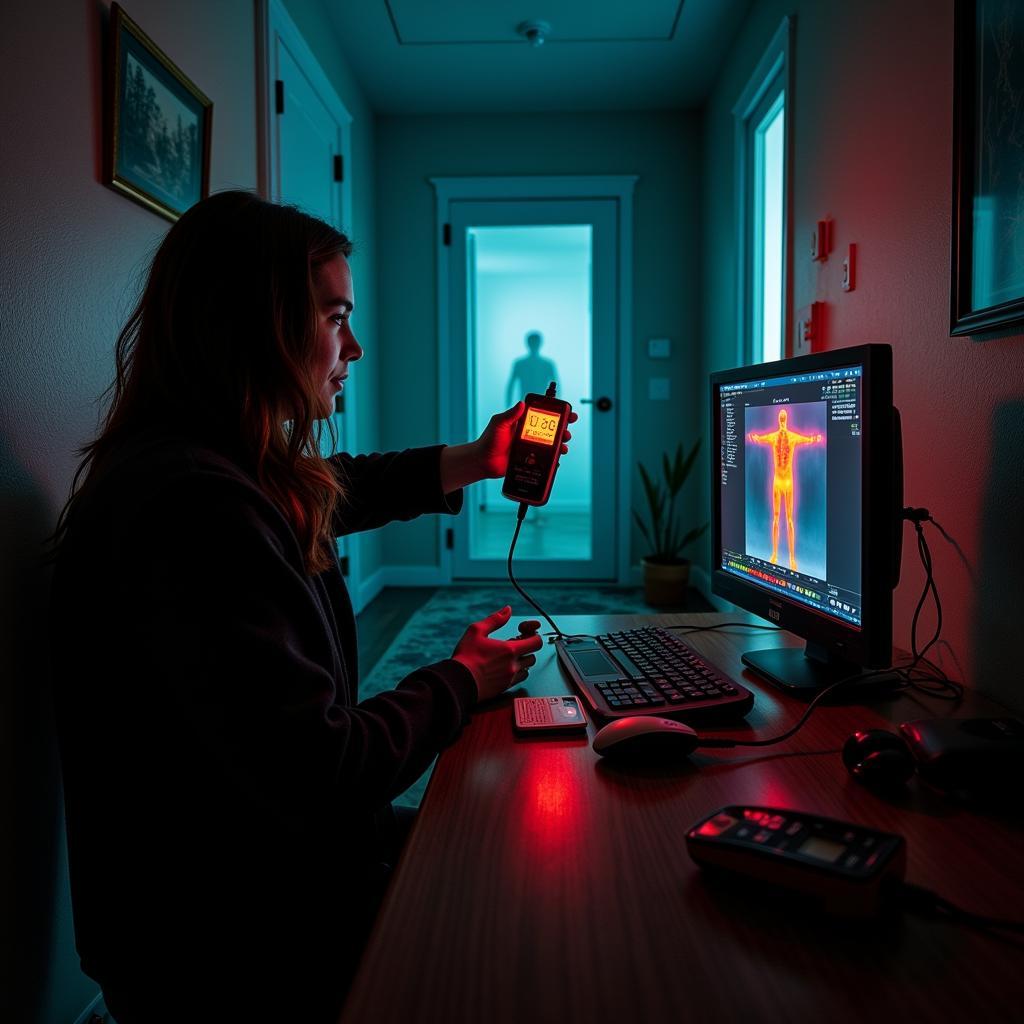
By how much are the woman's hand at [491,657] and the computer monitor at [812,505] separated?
0.36 m

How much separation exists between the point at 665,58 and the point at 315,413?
3.65 metres

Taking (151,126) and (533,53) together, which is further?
(533,53)

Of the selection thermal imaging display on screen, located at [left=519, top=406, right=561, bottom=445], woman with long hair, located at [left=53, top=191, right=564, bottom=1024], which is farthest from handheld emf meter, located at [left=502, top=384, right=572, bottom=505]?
woman with long hair, located at [left=53, top=191, right=564, bottom=1024]

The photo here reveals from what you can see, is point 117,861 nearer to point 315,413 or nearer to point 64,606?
point 64,606

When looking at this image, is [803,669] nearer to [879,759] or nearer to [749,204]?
[879,759]

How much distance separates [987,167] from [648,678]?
939 mm

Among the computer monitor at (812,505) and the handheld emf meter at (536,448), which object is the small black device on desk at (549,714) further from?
the handheld emf meter at (536,448)

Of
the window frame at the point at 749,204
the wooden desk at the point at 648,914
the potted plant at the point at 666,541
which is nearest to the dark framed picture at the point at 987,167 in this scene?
the wooden desk at the point at 648,914

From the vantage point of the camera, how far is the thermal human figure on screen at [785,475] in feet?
3.54

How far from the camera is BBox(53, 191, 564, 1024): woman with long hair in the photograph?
0.71 meters

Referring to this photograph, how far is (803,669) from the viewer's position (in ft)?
3.58

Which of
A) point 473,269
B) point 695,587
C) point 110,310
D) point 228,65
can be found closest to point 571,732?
point 110,310

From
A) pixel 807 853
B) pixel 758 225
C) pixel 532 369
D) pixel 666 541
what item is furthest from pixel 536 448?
pixel 532 369

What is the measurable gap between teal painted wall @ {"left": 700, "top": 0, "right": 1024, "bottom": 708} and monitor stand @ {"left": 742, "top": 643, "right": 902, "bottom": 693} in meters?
0.22
